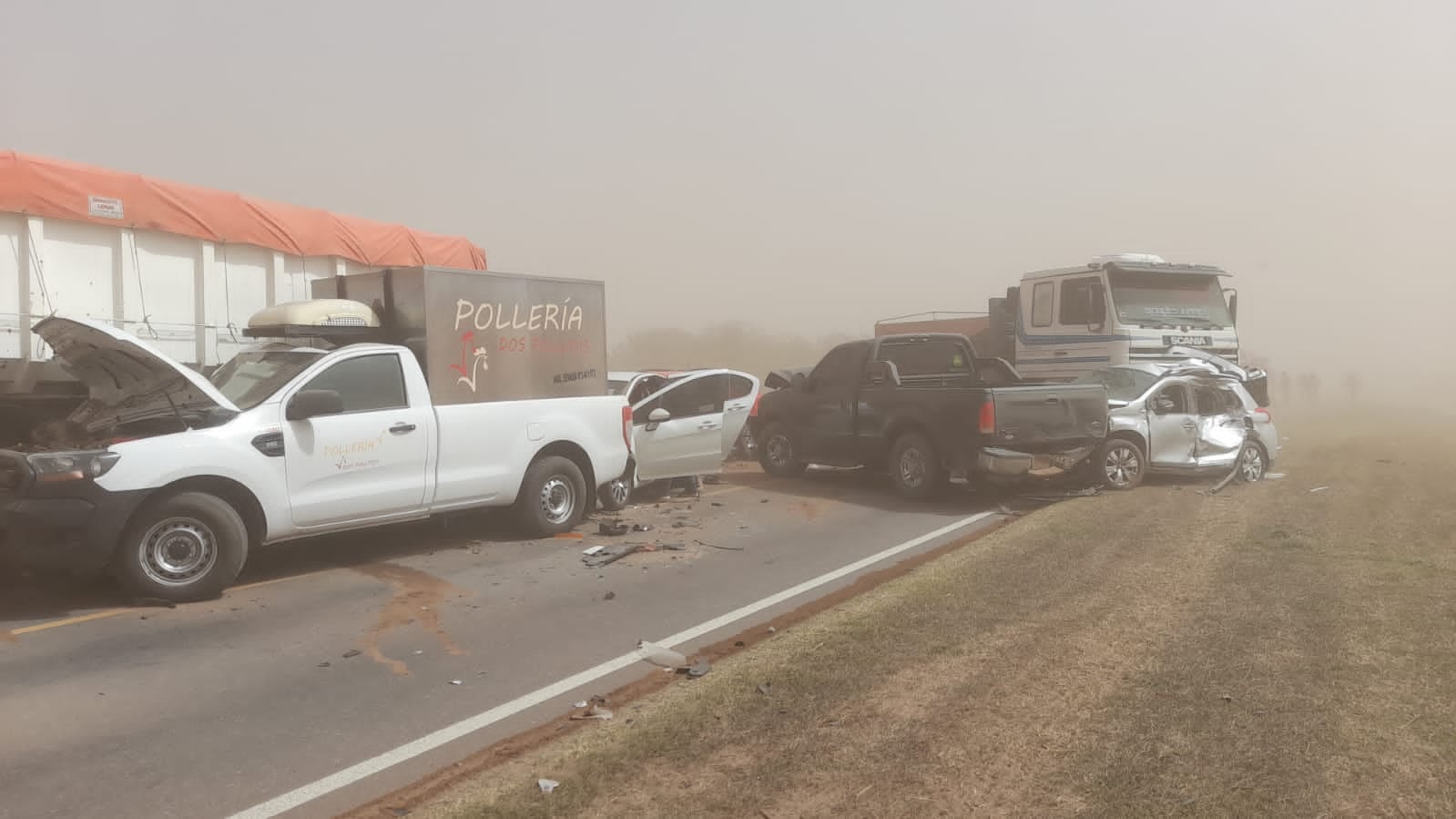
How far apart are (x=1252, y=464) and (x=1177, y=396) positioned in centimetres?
185

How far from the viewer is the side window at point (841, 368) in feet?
45.5

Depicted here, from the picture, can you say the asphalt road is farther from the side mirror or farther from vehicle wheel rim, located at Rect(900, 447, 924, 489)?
vehicle wheel rim, located at Rect(900, 447, 924, 489)

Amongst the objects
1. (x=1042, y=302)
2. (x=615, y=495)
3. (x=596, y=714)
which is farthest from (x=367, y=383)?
(x=1042, y=302)

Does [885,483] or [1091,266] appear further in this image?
[1091,266]

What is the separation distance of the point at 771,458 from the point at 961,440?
3929mm

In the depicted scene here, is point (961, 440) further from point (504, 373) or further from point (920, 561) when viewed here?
point (504, 373)

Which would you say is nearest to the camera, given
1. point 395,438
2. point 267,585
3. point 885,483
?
point 267,585

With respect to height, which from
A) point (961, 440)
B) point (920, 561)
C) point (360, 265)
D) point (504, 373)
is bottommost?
point (920, 561)

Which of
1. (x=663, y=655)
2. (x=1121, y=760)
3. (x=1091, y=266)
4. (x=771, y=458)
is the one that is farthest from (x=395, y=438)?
(x=1091, y=266)

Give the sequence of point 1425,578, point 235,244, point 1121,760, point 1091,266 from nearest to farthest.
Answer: point 1121,760 < point 1425,578 < point 235,244 < point 1091,266

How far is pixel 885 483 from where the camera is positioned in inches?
574

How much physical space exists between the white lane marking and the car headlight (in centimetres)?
361

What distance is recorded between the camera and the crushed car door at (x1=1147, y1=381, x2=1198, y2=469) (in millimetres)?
13547

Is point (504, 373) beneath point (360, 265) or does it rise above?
beneath
